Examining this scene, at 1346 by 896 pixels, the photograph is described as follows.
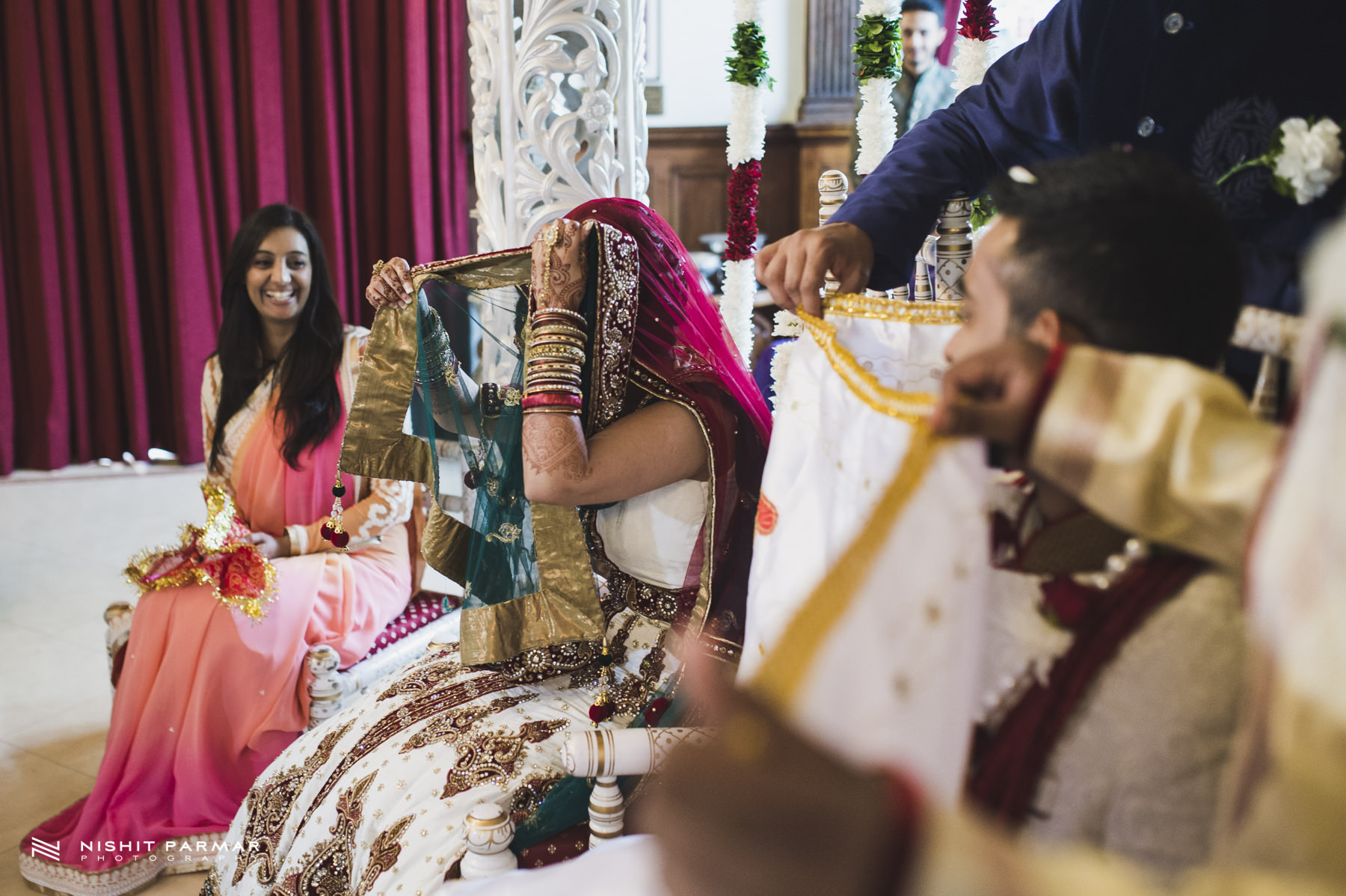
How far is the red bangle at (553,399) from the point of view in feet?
4.43

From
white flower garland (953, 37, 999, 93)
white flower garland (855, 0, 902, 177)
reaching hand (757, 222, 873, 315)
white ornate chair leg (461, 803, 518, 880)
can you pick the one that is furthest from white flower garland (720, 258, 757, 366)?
white ornate chair leg (461, 803, 518, 880)

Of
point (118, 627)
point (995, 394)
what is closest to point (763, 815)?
point (995, 394)

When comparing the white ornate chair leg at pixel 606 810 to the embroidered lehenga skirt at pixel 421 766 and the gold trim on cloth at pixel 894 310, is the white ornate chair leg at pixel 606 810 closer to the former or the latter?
the embroidered lehenga skirt at pixel 421 766

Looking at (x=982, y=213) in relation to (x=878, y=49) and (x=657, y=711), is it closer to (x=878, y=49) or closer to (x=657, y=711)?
(x=878, y=49)

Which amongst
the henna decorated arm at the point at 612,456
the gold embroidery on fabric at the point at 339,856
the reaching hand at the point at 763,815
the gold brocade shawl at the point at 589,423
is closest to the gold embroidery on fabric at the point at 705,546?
the henna decorated arm at the point at 612,456

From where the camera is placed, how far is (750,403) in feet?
4.96

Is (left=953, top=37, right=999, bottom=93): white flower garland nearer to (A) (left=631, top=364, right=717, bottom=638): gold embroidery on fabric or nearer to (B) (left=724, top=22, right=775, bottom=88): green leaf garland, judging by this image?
(B) (left=724, top=22, right=775, bottom=88): green leaf garland

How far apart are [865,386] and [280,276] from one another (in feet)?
6.65

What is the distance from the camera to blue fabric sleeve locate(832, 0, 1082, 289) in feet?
3.92

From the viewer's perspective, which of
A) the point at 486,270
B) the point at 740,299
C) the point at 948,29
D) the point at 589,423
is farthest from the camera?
the point at 948,29

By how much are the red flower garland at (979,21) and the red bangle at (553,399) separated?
51.0 inches

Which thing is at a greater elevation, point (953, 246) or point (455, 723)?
point (953, 246)

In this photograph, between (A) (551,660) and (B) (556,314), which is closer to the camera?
(B) (556,314)

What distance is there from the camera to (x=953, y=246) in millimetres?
1326
